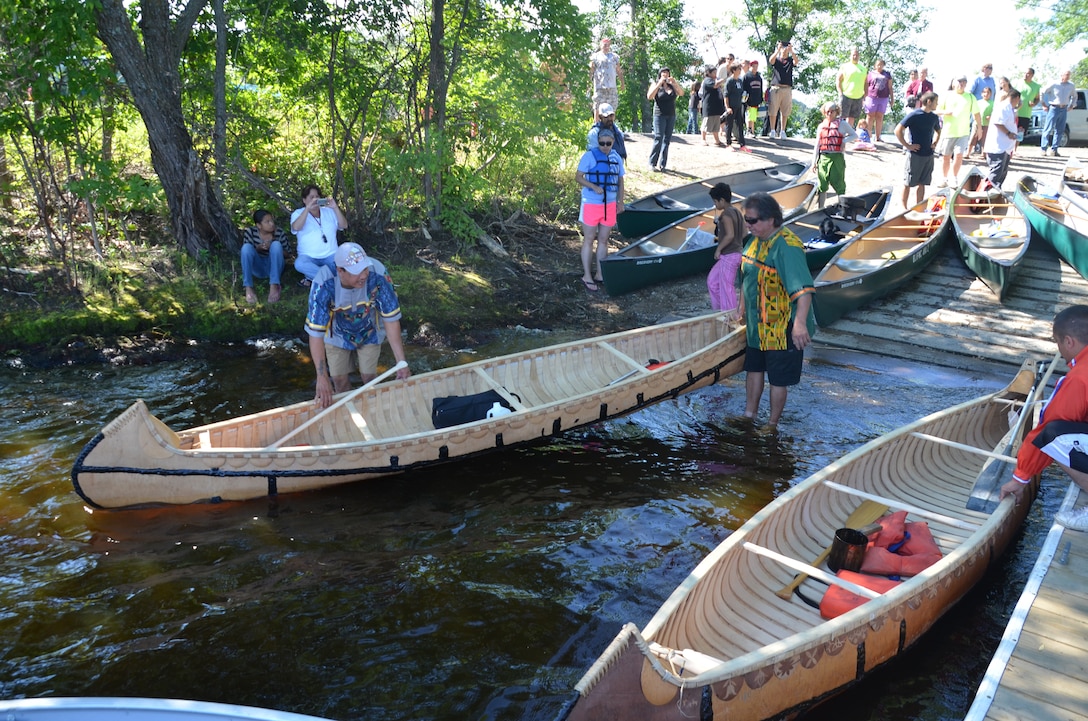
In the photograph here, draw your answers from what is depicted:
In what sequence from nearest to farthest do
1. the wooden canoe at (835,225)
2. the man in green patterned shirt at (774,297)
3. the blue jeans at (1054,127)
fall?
the man in green patterned shirt at (774,297)
the wooden canoe at (835,225)
the blue jeans at (1054,127)

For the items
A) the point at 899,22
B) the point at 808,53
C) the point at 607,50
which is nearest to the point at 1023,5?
the point at 899,22

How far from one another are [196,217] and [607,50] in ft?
32.2

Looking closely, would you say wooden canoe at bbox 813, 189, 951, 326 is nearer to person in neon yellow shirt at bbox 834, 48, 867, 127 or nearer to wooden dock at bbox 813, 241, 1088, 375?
wooden dock at bbox 813, 241, 1088, 375

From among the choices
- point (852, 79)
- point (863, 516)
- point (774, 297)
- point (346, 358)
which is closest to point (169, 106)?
point (346, 358)

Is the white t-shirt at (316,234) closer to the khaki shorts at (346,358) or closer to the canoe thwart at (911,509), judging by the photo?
the khaki shorts at (346,358)

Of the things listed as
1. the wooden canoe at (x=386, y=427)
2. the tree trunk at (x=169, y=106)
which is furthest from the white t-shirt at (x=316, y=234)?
the wooden canoe at (x=386, y=427)

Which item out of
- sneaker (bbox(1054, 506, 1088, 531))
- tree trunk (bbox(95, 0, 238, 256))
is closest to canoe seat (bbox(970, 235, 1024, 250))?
sneaker (bbox(1054, 506, 1088, 531))

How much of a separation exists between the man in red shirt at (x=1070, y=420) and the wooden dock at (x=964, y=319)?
4.96 meters

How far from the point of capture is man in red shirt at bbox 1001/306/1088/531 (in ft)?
14.2

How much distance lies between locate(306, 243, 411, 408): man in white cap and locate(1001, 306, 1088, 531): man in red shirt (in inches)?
172

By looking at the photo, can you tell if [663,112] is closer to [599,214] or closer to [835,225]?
[835,225]

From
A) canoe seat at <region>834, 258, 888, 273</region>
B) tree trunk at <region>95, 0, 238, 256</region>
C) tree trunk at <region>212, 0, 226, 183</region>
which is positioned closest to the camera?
tree trunk at <region>95, 0, 238, 256</region>

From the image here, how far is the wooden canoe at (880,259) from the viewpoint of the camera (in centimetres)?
Result: 1016

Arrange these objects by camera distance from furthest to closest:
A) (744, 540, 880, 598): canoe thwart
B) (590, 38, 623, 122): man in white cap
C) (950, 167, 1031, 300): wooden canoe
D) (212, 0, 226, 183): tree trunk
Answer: (590, 38, 623, 122): man in white cap
(950, 167, 1031, 300): wooden canoe
(212, 0, 226, 183): tree trunk
(744, 540, 880, 598): canoe thwart
